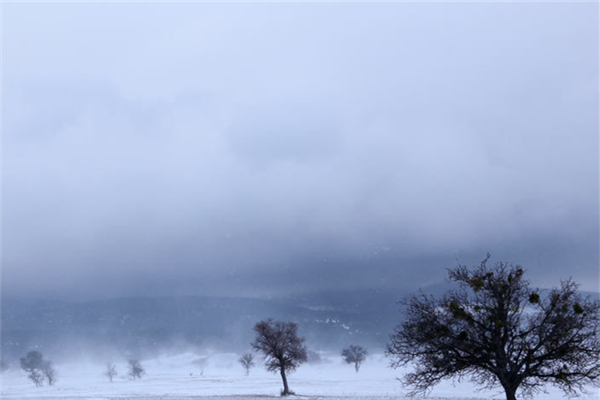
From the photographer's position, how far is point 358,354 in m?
195

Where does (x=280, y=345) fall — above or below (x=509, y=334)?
below

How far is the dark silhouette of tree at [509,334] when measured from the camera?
2297 centimetres

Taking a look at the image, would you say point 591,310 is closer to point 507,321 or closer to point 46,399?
point 507,321

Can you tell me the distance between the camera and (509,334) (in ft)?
78.2

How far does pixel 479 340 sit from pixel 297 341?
→ 170ft

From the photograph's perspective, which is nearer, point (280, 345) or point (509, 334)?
point (509, 334)

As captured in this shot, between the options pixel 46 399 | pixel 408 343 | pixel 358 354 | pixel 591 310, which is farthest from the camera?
pixel 358 354

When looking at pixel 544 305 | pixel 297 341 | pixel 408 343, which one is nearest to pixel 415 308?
pixel 408 343

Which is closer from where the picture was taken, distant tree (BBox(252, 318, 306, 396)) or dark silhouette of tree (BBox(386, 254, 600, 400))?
dark silhouette of tree (BBox(386, 254, 600, 400))

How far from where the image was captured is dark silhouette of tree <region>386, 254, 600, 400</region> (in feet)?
75.4

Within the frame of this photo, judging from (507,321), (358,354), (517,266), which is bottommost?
(358,354)

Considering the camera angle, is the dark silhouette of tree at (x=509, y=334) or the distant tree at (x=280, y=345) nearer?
the dark silhouette of tree at (x=509, y=334)

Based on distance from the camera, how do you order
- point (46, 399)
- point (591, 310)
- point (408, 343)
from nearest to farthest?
1. point (591, 310)
2. point (408, 343)
3. point (46, 399)

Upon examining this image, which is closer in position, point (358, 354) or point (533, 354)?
point (533, 354)
